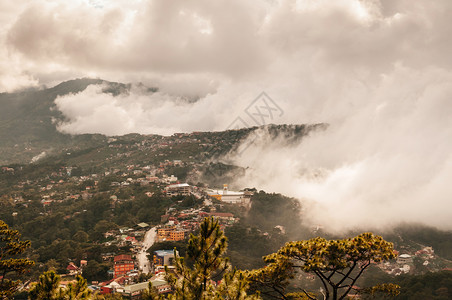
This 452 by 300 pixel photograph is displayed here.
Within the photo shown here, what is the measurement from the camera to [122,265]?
40.6m

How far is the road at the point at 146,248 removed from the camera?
42.6 meters

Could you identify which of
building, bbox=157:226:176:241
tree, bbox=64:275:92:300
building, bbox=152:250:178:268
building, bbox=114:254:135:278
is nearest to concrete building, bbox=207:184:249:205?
building, bbox=157:226:176:241

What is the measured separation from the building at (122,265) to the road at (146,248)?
1637 mm

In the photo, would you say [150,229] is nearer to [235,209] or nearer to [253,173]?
[235,209]

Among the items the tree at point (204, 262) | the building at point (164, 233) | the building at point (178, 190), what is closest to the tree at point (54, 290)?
the tree at point (204, 262)

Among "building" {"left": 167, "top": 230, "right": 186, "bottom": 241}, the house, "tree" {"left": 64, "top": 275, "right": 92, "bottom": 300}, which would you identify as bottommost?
the house

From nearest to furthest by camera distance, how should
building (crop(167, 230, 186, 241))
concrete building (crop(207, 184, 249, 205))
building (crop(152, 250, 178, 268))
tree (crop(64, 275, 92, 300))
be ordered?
tree (crop(64, 275, 92, 300)) < building (crop(152, 250, 178, 268)) < building (crop(167, 230, 186, 241)) < concrete building (crop(207, 184, 249, 205))

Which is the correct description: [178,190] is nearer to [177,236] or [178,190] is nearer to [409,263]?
[177,236]

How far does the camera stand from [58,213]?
218 ft

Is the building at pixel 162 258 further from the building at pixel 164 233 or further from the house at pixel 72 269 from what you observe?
the house at pixel 72 269

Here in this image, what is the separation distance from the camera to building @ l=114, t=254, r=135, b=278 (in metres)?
40.0

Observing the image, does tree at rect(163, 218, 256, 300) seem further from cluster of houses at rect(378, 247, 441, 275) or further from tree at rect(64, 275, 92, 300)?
cluster of houses at rect(378, 247, 441, 275)

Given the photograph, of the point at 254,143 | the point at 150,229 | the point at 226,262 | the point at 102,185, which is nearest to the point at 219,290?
the point at 226,262

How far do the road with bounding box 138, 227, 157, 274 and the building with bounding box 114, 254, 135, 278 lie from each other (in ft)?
5.37
